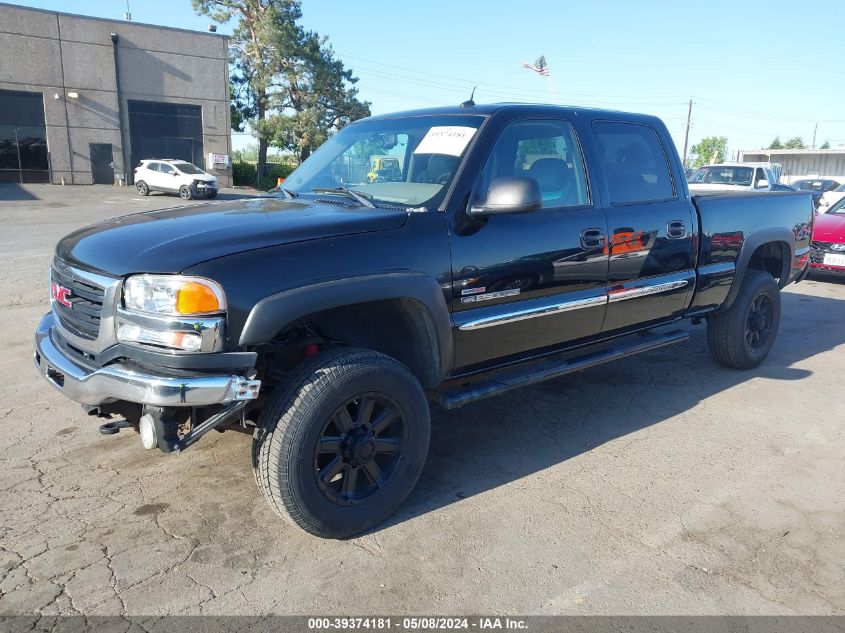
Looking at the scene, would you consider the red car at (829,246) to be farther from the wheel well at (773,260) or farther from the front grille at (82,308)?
the front grille at (82,308)

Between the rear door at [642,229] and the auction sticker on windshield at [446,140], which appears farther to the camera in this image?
the rear door at [642,229]

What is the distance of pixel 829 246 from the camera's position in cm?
1024

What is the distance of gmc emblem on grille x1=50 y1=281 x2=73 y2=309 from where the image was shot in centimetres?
307

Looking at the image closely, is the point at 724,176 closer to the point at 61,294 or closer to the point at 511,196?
the point at 511,196

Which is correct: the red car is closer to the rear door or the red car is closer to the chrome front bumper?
the rear door

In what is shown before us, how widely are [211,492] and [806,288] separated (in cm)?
992

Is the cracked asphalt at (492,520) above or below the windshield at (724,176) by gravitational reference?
below

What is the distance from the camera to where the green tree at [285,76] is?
129 feet

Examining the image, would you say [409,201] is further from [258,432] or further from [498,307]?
[258,432]

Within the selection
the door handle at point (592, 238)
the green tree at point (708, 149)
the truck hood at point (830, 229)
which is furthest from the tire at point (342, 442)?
the green tree at point (708, 149)

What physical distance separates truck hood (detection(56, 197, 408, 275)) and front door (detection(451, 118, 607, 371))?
54cm

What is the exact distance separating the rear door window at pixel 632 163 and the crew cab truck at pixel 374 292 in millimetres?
16

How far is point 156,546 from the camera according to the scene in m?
2.96

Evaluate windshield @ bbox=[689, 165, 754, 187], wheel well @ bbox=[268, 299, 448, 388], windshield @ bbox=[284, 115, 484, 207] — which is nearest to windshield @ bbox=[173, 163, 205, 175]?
windshield @ bbox=[689, 165, 754, 187]
